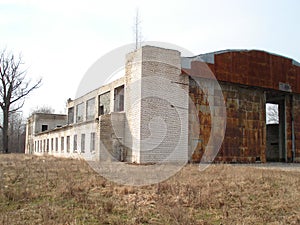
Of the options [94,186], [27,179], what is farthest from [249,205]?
[27,179]

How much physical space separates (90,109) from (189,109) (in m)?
15.0

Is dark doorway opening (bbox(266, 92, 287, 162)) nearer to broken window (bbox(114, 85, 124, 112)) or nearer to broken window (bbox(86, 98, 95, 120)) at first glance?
broken window (bbox(114, 85, 124, 112))

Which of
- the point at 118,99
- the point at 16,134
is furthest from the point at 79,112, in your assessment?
the point at 16,134

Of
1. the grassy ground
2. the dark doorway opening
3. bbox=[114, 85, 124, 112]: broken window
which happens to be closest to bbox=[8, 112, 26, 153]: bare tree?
bbox=[114, 85, 124, 112]: broken window

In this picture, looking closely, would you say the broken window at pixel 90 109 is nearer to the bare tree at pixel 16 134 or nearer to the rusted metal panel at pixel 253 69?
the rusted metal panel at pixel 253 69

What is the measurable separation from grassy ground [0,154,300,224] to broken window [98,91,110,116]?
17.4 m

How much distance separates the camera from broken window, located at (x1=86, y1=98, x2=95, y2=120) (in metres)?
33.6

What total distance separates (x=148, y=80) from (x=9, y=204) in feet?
45.8

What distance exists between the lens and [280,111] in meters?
29.7

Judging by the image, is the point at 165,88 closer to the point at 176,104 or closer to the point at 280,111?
the point at 176,104

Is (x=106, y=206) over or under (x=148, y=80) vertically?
under

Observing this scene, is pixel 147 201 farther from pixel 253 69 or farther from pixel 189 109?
pixel 253 69

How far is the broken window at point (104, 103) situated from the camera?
2908 centimetres

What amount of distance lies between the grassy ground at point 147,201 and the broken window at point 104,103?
17.4 meters
